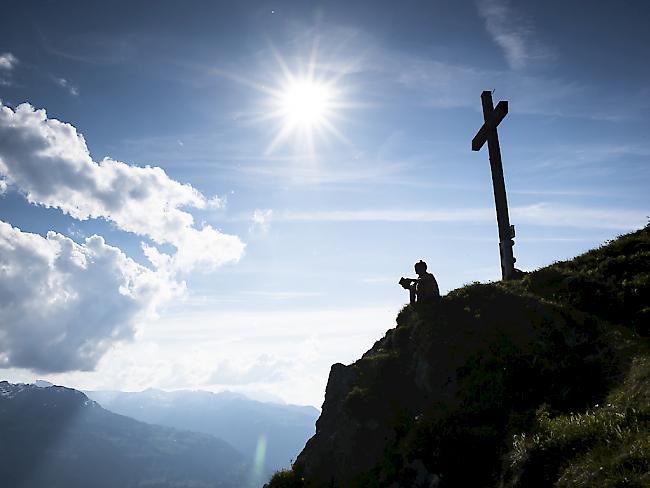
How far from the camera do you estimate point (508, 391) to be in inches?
561

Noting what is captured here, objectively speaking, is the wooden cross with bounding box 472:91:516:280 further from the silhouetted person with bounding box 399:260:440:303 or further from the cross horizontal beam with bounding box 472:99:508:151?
the silhouetted person with bounding box 399:260:440:303

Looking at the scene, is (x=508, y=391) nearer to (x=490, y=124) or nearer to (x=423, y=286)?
(x=423, y=286)

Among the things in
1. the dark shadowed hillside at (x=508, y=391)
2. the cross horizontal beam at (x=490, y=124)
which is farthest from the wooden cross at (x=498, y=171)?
the dark shadowed hillside at (x=508, y=391)

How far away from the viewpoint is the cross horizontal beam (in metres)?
25.4

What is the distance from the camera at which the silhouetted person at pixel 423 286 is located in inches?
845

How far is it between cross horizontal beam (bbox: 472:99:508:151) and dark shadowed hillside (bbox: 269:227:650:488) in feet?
29.6

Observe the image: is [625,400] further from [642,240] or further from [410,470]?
[642,240]

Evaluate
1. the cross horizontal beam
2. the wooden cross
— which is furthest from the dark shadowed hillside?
the cross horizontal beam

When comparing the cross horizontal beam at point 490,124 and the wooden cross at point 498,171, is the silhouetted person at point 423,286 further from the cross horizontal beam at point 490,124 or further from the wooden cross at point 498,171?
the cross horizontal beam at point 490,124

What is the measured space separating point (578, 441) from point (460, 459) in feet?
11.2

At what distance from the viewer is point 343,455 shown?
18.1 m

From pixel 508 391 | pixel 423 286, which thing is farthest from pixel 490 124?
pixel 508 391

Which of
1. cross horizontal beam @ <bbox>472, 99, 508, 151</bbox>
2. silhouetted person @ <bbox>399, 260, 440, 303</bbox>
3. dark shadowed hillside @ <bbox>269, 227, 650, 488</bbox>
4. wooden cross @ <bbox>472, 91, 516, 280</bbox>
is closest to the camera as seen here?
dark shadowed hillside @ <bbox>269, 227, 650, 488</bbox>

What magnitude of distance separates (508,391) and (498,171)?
14819 millimetres
